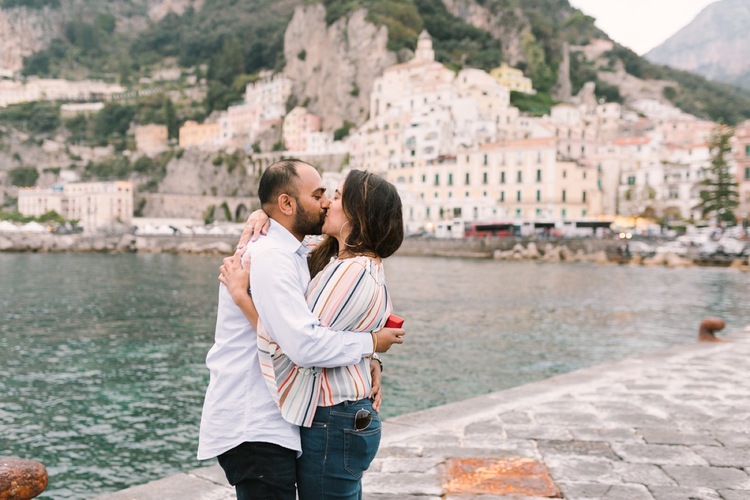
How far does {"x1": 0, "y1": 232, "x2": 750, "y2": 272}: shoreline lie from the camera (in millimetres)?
43812

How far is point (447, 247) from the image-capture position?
52.7 metres

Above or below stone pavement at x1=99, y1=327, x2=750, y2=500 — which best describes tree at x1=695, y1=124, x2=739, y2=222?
above

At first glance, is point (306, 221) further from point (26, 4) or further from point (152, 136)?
point (26, 4)

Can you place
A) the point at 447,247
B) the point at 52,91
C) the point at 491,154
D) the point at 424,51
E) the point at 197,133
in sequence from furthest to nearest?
the point at 52,91 → the point at 197,133 → the point at 424,51 → the point at 491,154 → the point at 447,247

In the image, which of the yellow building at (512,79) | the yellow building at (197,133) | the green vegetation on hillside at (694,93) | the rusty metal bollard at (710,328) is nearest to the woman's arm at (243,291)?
Result: the rusty metal bollard at (710,328)

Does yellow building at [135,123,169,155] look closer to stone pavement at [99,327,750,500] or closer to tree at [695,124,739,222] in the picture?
tree at [695,124,739,222]

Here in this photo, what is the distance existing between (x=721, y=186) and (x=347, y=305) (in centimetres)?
5710

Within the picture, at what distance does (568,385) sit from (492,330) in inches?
403

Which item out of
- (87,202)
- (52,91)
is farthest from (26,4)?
(87,202)

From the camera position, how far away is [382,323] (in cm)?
238

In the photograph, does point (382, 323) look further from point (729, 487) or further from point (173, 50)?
point (173, 50)

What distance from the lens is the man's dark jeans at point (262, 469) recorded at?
7.33 ft

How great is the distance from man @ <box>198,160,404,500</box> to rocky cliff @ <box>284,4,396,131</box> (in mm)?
83583

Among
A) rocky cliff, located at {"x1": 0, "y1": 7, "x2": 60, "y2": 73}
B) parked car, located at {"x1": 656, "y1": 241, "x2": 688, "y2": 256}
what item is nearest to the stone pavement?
parked car, located at {"x1": 656, "y1": 241, "x2": 688, "y2": 256}
